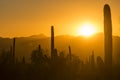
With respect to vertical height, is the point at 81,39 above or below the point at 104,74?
above

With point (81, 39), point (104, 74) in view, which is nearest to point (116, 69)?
point (104, 74)

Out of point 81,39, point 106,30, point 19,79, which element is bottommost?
point 19,79

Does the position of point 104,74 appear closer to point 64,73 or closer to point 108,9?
point 64,73

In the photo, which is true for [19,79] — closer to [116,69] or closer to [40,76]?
[40,76]

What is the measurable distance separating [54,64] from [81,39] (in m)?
121

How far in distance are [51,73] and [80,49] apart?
333 feet

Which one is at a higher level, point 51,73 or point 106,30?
point 106,30

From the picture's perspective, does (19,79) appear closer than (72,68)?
Yes

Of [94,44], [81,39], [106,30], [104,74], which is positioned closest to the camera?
[104,74]

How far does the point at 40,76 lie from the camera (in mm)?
22547

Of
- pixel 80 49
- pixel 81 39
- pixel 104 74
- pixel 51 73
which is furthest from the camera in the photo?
pixel 81 39

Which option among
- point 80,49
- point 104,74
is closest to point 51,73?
point 104,74

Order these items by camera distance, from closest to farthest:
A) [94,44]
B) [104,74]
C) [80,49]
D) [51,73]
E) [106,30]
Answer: [51,73], [104,74], [106,30], [80,49], [94,44]

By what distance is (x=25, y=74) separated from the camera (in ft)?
73.3
